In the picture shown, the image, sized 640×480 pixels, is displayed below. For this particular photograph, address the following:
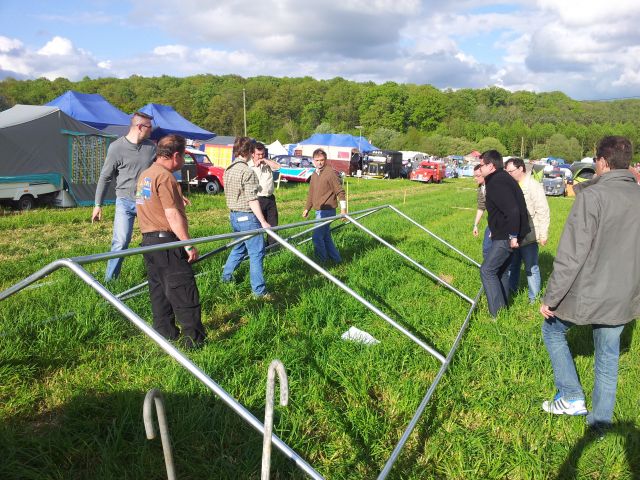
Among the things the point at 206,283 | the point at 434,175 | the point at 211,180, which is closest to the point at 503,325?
the point at 206,283

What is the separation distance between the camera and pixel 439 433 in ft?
9.69

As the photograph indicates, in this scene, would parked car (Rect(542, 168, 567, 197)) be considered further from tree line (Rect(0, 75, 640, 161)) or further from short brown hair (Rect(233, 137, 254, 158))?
tree line (Rect(0, 75, 640, 161))

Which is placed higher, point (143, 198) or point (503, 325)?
point (143, 198)

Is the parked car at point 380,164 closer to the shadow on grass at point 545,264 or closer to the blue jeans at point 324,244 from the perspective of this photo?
the shadow on grass at point 545,264

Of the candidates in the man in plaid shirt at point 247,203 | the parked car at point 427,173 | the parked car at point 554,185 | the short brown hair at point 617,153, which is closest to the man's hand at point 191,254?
the man in plaid shirt at point 247,203

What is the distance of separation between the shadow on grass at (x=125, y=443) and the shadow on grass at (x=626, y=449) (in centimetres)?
155

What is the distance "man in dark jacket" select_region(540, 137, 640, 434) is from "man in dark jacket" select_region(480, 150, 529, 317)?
1711 millimetres

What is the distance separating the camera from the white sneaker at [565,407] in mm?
3145

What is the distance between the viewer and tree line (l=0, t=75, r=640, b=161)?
321 feet

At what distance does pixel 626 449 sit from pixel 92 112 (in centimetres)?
1808

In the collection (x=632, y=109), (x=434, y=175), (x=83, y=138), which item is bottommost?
(x=434, y=175)

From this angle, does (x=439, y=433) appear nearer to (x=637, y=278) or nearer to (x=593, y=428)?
(x=593, y=428)

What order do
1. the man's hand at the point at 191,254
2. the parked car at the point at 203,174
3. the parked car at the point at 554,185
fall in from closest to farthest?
the man's hand at the point at 191,254
the parked car at the point at 203,174
the parked car at the point at 554,185

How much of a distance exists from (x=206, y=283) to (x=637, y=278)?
4.07m
